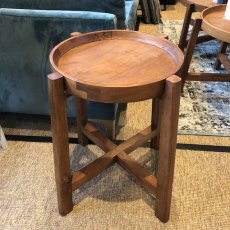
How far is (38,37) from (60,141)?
1.95 ft

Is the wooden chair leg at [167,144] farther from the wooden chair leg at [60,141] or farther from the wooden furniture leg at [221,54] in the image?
the wooden furniture leg at [221,54]

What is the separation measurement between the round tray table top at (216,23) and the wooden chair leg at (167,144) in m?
0.71

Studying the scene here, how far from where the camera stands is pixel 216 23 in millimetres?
1684

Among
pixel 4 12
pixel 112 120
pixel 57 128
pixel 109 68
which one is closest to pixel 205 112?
pixel 112 120

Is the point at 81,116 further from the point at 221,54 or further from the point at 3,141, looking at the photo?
the point at 221,54

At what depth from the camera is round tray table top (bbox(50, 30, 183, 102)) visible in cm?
100

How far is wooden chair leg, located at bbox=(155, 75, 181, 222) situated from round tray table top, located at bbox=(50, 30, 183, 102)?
57mm

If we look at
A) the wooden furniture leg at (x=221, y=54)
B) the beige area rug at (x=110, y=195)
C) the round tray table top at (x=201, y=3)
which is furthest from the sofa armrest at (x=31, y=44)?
the wooden furniture leg at (x=221, y=54)

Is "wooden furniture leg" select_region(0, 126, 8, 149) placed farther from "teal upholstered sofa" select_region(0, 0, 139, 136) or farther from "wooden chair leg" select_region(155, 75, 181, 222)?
"wooden chair leg" select_region(155, 75, 181, 222)

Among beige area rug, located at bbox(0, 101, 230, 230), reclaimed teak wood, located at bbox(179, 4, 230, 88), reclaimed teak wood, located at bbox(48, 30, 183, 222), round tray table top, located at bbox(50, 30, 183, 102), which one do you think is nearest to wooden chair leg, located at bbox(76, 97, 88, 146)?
beige area rug, located at bbox(0, 101, 230, 230)

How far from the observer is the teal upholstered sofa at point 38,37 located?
1.39 metres

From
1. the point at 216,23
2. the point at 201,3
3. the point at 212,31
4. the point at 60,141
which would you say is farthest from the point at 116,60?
the point at 201,3

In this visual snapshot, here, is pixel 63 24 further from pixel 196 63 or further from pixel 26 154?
pixel 196 63

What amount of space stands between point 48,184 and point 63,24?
2.34ft
